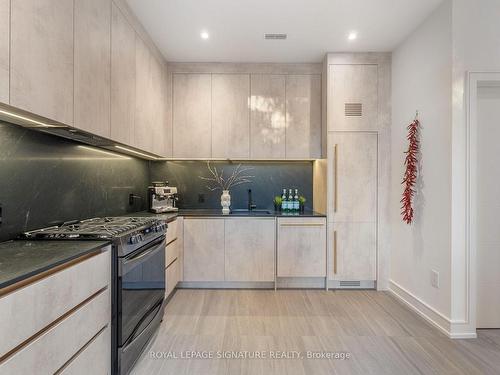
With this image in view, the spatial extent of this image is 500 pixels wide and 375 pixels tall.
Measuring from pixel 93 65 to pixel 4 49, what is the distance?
29.1 inches

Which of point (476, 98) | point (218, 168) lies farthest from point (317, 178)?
point (476, 98)

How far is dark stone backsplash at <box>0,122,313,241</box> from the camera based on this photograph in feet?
5.49

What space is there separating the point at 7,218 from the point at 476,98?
11.4 feet

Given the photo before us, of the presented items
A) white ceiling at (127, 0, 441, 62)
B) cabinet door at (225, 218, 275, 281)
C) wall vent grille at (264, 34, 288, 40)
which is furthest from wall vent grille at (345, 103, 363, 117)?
cabinet door at (225, 218, 275, 281)

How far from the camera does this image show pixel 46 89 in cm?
144

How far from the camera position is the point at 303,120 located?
3590 mm

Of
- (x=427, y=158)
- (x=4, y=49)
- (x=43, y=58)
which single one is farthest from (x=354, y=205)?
(x=4, y=49)

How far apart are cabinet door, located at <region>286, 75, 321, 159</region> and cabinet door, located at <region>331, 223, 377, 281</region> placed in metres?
1.03

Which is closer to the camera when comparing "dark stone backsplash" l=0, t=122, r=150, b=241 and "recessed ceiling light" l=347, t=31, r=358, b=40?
"dark stone backsplash" l=0, t=122, r=150, b=241

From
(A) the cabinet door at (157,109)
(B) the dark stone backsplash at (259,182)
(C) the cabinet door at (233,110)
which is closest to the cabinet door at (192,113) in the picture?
(C) the cabinet door at (233,110)

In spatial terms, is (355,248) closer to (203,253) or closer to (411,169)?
(411,169)

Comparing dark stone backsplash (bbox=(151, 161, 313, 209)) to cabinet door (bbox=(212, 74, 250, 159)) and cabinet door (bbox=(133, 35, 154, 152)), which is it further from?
cabinet door (bbox=(133, 35, 154, 152))

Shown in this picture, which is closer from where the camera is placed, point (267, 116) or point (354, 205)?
point (354, 205)

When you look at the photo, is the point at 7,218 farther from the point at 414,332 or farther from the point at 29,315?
the point at 414,332
